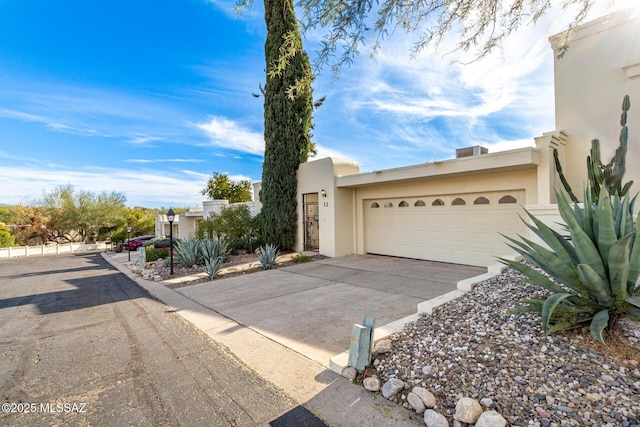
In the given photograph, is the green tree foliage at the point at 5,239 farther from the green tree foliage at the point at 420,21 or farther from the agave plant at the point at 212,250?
the green tree foliage at the point at 420,21

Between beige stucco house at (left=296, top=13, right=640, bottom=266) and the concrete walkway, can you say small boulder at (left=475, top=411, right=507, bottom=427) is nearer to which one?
the concrete walkway

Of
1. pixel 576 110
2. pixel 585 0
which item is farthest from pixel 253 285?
pixel 576 110

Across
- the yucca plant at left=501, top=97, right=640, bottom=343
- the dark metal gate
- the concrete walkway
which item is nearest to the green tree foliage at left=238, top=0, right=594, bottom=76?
the yucca plant at left=501, top=97, right=640, bottom=343

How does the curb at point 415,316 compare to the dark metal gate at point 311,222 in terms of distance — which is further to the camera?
the dark metal gate at point 311,222

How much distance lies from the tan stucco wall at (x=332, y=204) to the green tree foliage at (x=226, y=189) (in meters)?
15.1

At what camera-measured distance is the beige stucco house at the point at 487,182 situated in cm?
673

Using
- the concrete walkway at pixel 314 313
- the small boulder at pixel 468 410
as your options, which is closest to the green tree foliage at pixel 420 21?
the concrete walkway at pixel 314 313

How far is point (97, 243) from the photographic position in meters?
26.9

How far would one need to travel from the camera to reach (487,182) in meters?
8.00

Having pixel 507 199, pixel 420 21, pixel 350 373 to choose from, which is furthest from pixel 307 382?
pixel 507 199

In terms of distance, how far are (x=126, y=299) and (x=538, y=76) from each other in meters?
10.3

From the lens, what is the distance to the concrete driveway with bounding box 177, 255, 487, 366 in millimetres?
3959

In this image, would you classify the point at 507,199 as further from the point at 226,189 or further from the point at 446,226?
the point at 226,189

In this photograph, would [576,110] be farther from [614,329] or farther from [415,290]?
[614,329]
